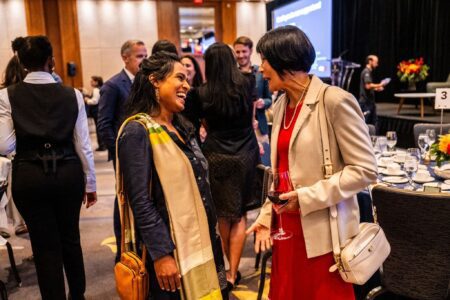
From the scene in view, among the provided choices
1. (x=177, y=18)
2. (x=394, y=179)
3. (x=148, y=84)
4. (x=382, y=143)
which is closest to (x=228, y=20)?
(x=177, y=18)

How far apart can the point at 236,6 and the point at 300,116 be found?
12200mm

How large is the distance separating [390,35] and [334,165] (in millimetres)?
11440

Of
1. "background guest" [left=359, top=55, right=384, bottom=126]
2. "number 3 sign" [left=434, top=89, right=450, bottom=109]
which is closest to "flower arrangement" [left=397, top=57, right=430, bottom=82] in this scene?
"background guest" [left=359, top=55, right=384, bottom=126]

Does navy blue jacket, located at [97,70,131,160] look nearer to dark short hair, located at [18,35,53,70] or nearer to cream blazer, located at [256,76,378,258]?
dark short hair, located at [18,35,53,70]

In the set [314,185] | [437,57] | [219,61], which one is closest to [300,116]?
[314,185]

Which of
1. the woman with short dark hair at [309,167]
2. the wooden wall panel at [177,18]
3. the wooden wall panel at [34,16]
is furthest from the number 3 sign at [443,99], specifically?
the wooden wall panel at [34,16]

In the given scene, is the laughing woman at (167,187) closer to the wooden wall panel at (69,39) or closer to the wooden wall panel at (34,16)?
the wooden wall panel at (69,39)

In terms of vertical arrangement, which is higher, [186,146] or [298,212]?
[186,146]

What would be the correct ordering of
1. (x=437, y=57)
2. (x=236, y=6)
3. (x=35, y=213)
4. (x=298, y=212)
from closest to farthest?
1. (x=298, y=212)
2. (x=35, y=213)
3. (x=437, y=57)
4. (x=236, y=6)

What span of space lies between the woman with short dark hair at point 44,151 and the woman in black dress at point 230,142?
2.56ft

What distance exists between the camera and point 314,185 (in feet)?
4.60

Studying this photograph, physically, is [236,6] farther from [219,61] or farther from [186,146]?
[186,146]

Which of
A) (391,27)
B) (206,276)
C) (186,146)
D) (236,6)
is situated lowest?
(206,276)

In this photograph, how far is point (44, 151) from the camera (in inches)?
88.6
